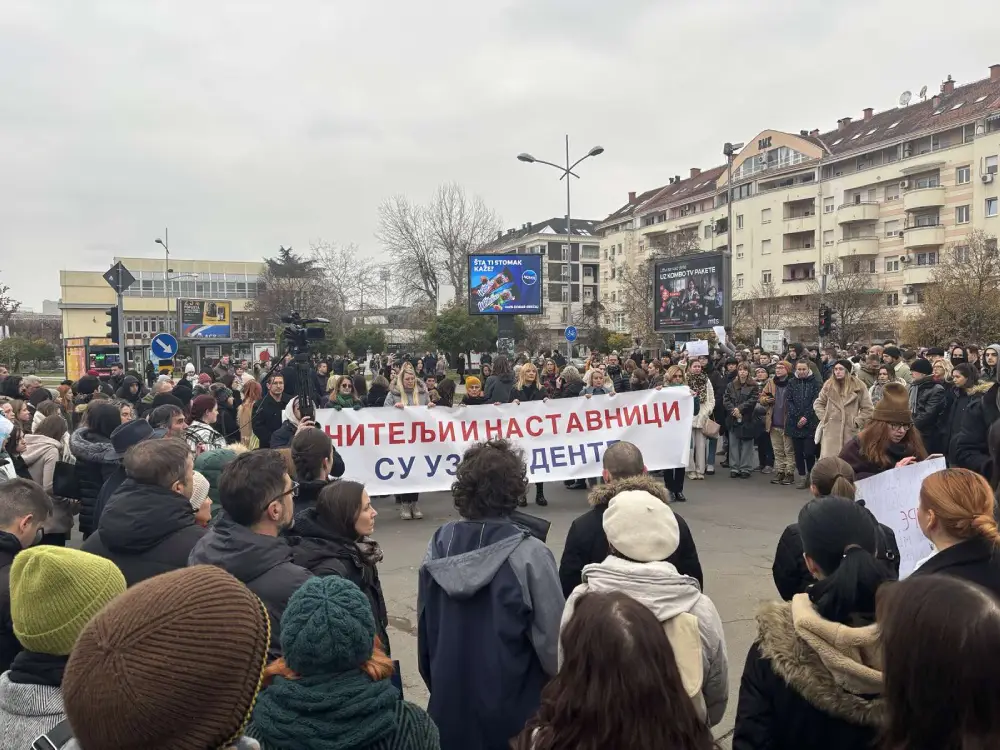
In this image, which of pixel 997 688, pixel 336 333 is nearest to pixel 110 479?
pixel 997 688

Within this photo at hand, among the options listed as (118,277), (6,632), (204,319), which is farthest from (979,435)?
(204,319)

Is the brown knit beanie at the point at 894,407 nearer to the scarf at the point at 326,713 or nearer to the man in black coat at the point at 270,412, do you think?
the scarf at the point at 326,713

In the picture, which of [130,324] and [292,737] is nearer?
[292,737]

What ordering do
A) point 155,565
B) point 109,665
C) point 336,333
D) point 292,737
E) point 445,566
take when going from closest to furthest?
point 109,665 → point 292,737 → point 445,566 → point 155,565 → point 336,333

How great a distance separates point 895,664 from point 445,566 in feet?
5.63

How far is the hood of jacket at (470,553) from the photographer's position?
2828 millimetres

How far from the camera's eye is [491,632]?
2.84 m

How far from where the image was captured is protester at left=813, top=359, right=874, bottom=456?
359 inches

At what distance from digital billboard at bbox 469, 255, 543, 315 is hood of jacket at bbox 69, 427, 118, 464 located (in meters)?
A: 23.7

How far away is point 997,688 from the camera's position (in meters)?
1.54

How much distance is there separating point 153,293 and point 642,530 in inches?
3630

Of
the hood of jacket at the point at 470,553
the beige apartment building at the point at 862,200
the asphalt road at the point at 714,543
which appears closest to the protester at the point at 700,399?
the asphalt road at the point at 714,543

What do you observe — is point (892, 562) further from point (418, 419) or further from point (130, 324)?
point (130, 324)

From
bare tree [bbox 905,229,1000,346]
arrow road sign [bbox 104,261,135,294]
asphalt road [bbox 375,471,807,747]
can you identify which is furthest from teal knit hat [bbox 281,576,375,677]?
bare tree [bbox 905,229,1000,346]
